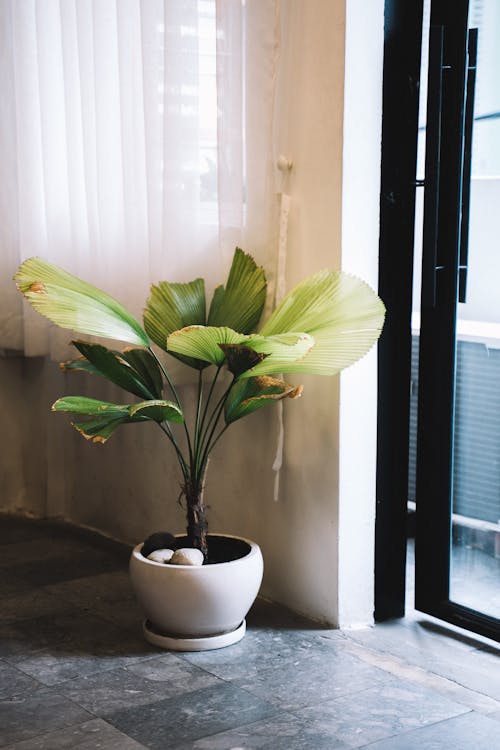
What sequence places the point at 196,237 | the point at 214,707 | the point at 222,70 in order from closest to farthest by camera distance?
the point at 214,707 → the point at 222,70 → the point at 196,237

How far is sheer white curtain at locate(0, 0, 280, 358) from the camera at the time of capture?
2447 millimetres

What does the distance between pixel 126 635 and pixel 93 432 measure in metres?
0.53

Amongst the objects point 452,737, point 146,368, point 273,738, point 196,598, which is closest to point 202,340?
point 146,368

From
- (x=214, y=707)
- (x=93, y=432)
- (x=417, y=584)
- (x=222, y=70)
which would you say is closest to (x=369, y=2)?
(x=222, y=70)

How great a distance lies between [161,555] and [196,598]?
0.49 ft

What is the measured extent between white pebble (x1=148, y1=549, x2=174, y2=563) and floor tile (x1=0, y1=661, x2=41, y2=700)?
1.25 feet

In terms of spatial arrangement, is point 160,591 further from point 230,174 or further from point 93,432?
point 230,174

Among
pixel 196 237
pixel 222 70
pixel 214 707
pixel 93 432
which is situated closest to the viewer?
pixel 214 707

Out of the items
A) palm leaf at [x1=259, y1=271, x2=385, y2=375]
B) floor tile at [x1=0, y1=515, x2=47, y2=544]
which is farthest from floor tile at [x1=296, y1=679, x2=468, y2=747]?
floor tile at [x1=0, y1=515, x2=47, y2=544]

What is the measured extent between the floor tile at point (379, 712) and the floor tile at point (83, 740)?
357mm

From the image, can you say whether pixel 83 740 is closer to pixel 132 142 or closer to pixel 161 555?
pixel 161 555

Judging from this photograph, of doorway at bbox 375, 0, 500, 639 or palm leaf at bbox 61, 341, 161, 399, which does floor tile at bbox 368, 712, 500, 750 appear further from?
palm leaf at bbox 61, 341, 161, 399

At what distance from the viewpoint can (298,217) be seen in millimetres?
2457

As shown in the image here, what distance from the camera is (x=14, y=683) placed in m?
2.14
